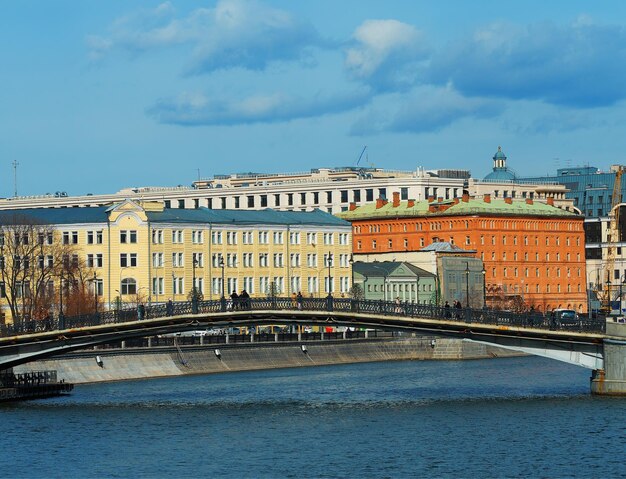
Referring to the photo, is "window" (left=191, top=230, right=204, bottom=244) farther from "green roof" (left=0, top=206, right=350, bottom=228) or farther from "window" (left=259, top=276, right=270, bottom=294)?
"window" (left=259, top=276, right=270, bottom=294)

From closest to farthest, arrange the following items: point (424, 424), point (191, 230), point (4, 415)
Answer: point (424, 424) < point (4, 415) < point (191, 230)

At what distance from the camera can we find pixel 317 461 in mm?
74500

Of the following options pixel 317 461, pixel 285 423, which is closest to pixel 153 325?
pixel 285 423

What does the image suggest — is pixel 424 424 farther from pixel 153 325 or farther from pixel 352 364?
pixel 352 364

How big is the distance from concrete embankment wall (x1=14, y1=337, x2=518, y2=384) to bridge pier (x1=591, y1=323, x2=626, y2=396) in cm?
3963

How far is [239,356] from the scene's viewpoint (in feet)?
456

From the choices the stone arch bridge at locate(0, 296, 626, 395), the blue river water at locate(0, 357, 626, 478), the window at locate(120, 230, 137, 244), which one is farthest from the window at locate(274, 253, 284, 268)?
the stone arch bridge at locate(0, 296, 626, 395)

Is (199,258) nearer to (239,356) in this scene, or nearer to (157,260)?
(157,260)

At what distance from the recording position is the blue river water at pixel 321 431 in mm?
73062

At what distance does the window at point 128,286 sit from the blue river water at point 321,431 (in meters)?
45.9

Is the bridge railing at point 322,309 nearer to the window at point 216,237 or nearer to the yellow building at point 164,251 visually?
the yellow building at point 164,251

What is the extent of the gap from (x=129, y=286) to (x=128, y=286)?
0.09m

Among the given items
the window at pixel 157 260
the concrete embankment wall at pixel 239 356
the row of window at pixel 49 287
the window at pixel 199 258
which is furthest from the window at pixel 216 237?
the concrete embankment wall at pixel 239 356

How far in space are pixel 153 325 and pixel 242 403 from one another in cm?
698
